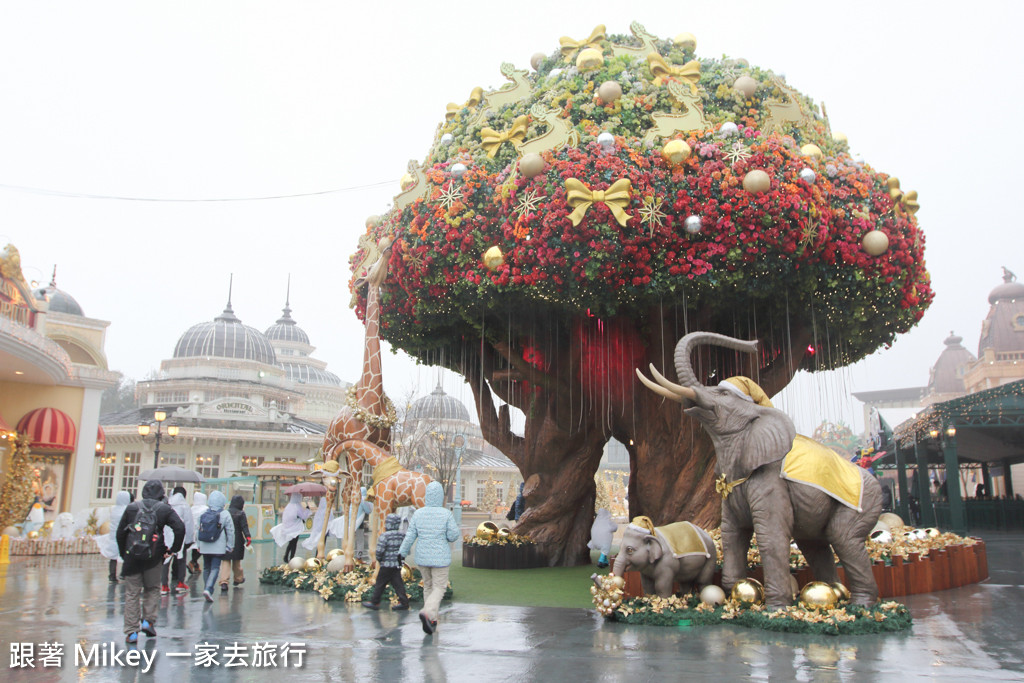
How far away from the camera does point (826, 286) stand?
410 inches

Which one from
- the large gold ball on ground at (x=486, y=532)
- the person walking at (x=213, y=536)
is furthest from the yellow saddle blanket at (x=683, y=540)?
the large gold ball on ground at (x=486, y=532)

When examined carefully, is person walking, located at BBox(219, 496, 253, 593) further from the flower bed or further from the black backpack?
the black backpack

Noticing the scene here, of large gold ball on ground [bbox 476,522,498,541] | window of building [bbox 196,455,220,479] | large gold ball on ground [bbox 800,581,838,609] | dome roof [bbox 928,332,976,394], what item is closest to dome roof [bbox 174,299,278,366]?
window of building [bbox 196,455,220,479]

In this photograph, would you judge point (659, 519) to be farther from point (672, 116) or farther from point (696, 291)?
point (672, 116)

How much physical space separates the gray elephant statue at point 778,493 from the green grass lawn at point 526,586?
2.58 m

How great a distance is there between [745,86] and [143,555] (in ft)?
33.4

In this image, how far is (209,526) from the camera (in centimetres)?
1039

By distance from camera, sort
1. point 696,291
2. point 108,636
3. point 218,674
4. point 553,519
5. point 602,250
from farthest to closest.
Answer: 1. point 553,519
2. point 696,291
3. point 602,250
4. point 108,636
5. point 218,674

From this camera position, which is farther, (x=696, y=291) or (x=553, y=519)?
(x=553, y=519)

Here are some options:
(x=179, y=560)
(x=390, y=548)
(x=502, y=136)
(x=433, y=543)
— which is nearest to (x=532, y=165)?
(x=502, y=136)

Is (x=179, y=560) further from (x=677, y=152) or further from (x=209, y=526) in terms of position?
(x=677, y=152)

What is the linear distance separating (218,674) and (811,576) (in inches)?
255

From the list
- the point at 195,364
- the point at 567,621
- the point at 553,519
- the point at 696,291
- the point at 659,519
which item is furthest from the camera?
the point at 195,364

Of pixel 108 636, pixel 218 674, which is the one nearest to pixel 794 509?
pixel 218 674
